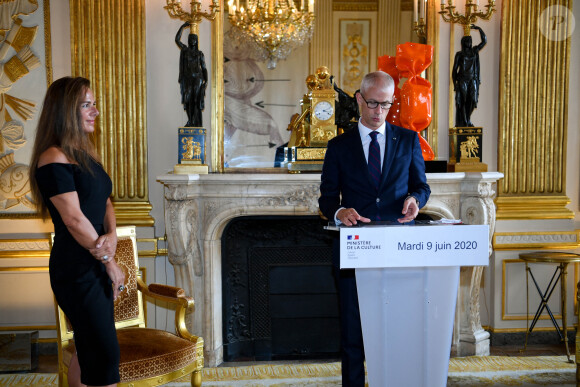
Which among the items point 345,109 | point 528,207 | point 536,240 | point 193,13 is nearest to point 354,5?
point 345,109

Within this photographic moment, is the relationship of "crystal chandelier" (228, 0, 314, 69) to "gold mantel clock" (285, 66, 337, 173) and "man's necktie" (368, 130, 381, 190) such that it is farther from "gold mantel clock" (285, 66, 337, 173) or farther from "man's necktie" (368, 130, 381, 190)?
"man's necktie" (368, 130, 381, 190)

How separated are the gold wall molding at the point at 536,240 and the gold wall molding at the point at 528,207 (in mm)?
130

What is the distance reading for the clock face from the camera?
3.94 meters

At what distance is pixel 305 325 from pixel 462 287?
1.17 m

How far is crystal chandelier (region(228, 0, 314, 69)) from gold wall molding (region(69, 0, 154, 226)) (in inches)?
27.7

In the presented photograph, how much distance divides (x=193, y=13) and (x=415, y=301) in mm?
2692

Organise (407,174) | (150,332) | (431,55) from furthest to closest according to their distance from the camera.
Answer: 1. (431,55)
2. (150,332)
3. (407,174)

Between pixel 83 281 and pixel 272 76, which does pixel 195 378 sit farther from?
pixel 272 76

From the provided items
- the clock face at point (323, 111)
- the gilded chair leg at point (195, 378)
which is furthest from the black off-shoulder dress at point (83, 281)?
the clock face at point (323, 111)

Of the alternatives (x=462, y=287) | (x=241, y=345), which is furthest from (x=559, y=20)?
(x=241, y=345)

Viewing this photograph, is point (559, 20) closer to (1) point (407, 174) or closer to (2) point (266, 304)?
(1) point (407, 174)

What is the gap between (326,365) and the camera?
3945 mm

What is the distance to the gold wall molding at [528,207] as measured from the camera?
4320 mm

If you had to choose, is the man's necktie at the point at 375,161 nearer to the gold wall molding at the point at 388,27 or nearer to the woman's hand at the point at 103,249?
the woman's hand at the point at 103,249
